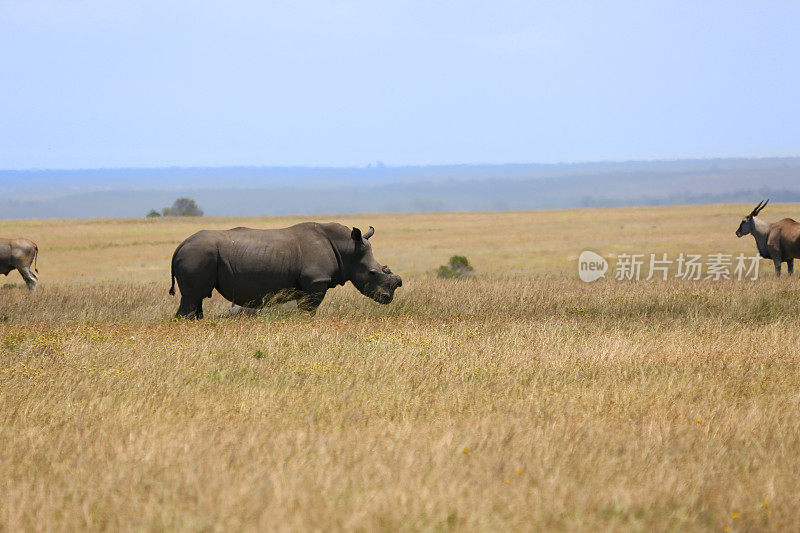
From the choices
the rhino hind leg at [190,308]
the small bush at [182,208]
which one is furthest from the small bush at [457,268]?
the small bush at [182,208]

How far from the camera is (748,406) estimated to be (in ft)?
24.2

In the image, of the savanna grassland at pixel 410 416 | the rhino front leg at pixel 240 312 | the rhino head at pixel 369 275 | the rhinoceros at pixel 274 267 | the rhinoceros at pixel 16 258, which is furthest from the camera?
the rhinoceros at pixel 16 258

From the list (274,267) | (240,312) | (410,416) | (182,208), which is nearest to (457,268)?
(240,312)

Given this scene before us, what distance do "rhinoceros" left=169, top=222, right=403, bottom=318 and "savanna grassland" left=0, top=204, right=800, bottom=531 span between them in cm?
60

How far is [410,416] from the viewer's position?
691cm

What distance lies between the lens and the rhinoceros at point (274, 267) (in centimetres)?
1265

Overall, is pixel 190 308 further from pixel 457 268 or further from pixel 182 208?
pixel 182 208

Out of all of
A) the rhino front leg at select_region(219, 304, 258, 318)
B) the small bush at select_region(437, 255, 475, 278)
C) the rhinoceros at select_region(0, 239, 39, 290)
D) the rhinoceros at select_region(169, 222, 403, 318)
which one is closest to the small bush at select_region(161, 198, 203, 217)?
the small bush at select_region(437, 255, 475, 278)

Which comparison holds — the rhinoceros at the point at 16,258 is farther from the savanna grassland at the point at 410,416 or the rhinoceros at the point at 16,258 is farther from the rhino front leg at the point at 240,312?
the rhino front leg at the point at 240,312

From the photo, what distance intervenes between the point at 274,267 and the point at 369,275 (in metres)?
1.67

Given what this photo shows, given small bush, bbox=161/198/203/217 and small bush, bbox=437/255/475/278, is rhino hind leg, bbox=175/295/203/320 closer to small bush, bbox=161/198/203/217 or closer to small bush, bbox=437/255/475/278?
small bush, bbox=437/255/475/278

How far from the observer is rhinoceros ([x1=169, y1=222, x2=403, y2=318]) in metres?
12.6

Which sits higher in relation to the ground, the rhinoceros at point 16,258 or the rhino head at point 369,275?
the rhino head at point 369,275

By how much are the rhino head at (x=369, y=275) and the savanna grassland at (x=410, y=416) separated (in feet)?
1.10
